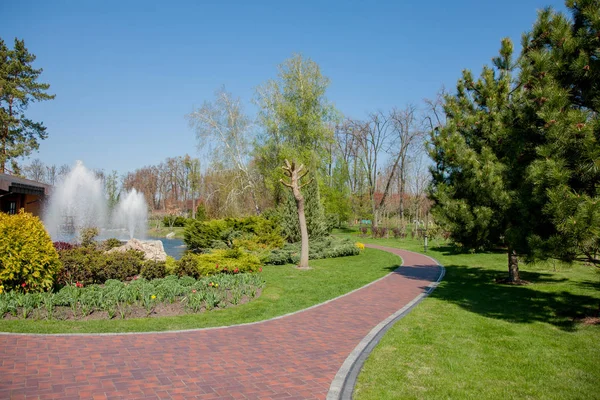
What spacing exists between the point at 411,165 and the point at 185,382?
47.2 metres

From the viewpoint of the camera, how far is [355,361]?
580 centimetres

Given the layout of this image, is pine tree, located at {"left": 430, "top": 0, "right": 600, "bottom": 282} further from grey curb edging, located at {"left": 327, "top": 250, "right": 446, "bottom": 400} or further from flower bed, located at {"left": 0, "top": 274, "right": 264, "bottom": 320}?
flower bed, located at {"left": 0, "top": 274, "right": 264, "bottom": 320}

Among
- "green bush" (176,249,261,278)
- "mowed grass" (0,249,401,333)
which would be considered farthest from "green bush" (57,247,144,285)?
"mowed grass" (0,249,401,333)

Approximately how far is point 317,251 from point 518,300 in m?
10.7

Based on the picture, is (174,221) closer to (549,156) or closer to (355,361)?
(355,361)

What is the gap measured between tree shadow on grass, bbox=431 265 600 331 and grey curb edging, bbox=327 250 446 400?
2010 mm

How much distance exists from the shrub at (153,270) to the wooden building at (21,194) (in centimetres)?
773

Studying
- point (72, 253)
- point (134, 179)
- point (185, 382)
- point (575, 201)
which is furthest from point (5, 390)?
point (134, 179)

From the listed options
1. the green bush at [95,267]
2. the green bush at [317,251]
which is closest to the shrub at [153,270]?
the green bush at [95,267]

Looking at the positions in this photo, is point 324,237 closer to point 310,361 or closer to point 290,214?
point 290,214

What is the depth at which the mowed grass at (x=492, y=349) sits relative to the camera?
484cm

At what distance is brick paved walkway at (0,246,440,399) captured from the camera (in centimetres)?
465

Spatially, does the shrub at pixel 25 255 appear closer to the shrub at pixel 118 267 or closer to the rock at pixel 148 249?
the shrub at pixel 118 267

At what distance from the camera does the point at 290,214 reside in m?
21.4
